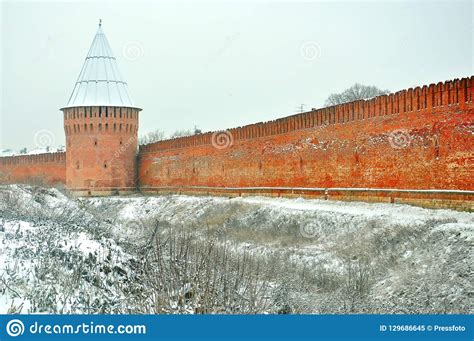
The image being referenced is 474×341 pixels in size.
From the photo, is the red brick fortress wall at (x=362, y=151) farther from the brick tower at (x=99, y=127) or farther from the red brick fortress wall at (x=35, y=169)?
the red brick fortress wall at (x=35, y=169)

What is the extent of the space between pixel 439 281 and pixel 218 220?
33.6ft

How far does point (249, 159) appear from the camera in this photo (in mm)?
22719

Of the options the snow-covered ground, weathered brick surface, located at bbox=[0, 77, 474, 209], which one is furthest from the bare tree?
the snow-covered ground

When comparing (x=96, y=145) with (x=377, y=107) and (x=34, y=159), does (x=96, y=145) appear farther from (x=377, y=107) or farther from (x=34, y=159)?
(x=377, y=107)

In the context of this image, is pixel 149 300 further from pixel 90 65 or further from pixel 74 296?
pixel 90 65

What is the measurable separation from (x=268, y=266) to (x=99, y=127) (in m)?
19.0

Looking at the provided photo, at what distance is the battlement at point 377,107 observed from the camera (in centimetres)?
1366

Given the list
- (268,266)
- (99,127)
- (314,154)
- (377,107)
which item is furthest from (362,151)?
(99,127)

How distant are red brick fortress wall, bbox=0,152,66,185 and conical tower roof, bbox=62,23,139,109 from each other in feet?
17.3

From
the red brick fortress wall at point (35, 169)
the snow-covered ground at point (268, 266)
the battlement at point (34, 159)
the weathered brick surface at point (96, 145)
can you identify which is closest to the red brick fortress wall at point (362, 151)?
the snow-covered ground at point (268, 266)

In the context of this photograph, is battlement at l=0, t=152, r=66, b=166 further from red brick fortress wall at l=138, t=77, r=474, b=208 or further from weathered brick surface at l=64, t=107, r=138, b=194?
red brick fortress wall at l=138, t=77, r=474, b=208

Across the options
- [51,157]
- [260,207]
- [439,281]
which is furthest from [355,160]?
[51,157]

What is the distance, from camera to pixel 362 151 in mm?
16688

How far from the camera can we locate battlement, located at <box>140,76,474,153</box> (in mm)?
13664
